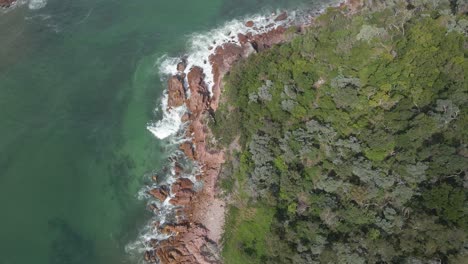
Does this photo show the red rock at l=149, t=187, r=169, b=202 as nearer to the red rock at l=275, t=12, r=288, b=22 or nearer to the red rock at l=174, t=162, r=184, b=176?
the red rock at l=174, t=162, r=184, b=176

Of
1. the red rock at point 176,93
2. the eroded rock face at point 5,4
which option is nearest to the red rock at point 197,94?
the red rock at point 176,93

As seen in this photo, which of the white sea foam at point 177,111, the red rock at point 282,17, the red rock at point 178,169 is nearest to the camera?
the white sea foam at point 177,111

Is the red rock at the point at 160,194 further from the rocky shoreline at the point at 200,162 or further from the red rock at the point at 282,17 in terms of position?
the red rock at the point at 282,17

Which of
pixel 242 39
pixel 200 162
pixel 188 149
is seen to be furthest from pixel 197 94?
pixel 242 39

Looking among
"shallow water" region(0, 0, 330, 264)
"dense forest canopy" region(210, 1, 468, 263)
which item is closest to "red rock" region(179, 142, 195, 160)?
"shallow water" region(0, 0, 330, 264)

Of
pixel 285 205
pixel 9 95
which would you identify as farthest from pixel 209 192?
pixel 9 95

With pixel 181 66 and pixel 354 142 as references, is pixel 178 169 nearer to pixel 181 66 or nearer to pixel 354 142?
pixel 181 66

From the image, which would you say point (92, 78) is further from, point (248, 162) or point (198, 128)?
point (248, 162)

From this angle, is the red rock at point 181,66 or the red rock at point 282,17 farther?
the red rock at point 282,17
